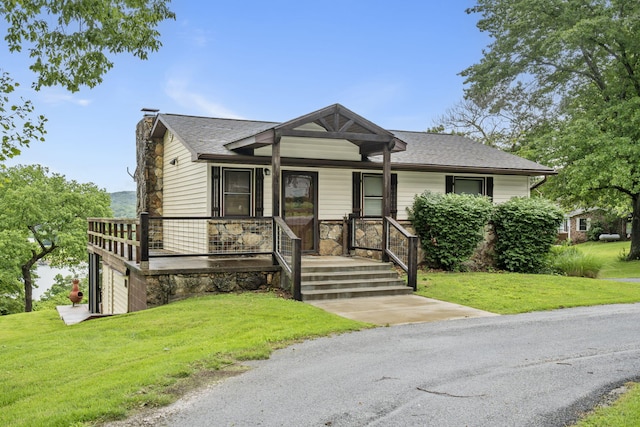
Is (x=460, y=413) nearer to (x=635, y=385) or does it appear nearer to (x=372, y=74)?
(x=635, y=385)

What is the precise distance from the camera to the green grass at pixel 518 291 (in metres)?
9.77

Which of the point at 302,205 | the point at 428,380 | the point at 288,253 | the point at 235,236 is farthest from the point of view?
the point at 302,205

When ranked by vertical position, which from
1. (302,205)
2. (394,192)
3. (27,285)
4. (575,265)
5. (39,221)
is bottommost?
(27,285)

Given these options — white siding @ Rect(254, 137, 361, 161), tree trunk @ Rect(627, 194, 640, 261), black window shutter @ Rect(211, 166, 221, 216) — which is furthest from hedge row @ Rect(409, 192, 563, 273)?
tree trunk @ Rect(627, 194, 640, 261)

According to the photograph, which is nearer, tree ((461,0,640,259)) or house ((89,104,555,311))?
house ((89,104,555,311))

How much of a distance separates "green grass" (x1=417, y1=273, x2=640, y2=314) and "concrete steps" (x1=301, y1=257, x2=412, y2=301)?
0.69m

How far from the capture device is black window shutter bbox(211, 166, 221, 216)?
12.6 m

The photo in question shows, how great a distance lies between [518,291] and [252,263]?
5.71m

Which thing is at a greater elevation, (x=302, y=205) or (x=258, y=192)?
(x=258, y=192)

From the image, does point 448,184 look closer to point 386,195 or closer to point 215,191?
point 386,195

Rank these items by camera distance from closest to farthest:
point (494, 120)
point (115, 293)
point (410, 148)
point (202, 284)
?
point (202, 284) → point (115, 293) → point (410, 148) → point (494, 120)

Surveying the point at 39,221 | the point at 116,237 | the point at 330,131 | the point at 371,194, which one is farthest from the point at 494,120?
the point at 39,221

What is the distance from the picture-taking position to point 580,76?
2412cm

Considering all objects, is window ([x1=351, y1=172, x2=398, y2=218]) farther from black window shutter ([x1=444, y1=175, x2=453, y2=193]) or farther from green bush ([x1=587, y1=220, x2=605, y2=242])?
green bush ([x1=587, y1=220, x2=605, y2=242])
